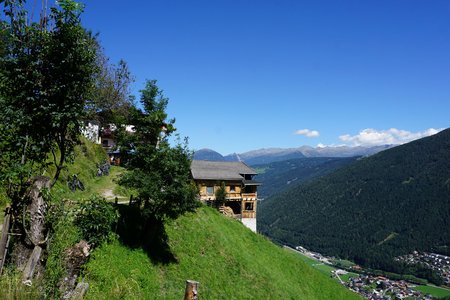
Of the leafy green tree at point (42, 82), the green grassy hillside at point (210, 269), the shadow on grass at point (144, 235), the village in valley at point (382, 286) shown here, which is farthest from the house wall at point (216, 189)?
the village in valley at point (382, 286)

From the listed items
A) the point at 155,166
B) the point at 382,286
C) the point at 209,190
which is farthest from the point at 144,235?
the point at 382,286

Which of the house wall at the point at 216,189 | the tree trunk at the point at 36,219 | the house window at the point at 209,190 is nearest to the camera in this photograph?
the tree trunk at the point at 36,219

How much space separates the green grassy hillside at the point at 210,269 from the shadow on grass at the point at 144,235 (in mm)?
544

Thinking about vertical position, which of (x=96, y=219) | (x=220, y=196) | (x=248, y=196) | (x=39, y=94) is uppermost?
(x=39, y=94)

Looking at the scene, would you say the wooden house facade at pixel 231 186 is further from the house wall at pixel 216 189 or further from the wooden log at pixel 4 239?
the wooden log at pixel 4 239

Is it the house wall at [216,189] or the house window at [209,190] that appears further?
the house window at [209,190]

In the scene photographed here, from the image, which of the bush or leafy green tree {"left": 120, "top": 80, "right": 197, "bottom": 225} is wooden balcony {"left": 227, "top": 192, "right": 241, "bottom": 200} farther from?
the bush

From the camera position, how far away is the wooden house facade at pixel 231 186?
182 feet

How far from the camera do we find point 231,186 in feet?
189

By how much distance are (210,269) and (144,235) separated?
245 inches

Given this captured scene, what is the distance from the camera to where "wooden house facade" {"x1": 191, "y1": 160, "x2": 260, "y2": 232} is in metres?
55.5

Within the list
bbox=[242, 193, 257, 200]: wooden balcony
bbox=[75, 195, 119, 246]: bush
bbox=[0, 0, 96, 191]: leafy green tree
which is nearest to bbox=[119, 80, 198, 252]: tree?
bbox=[75, 195, 119, 246]: bush

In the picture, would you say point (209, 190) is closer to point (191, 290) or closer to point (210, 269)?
point (210, 269)

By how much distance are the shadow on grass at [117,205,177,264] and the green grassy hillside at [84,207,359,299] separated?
0.54m
